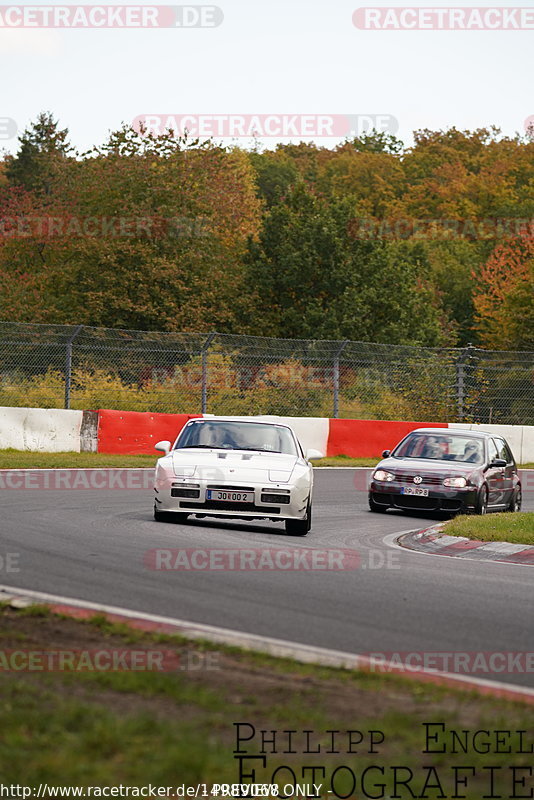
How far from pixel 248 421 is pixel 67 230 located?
48.0 meters

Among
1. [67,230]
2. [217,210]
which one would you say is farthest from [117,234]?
[217,210]

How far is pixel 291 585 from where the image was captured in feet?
34.3

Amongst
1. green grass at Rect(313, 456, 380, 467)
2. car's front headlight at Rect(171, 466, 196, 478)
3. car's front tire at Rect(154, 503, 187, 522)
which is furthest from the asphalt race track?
green grass at Rect(313, 456, 380, 467)

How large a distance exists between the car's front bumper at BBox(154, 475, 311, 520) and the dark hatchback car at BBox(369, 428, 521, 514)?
4.24 m

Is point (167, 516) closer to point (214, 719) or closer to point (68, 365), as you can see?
point (214, 719)

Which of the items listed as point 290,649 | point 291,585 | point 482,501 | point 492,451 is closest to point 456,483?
point 482,501

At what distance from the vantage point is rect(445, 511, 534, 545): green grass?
1541 centimetres

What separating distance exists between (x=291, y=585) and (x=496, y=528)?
6.28m

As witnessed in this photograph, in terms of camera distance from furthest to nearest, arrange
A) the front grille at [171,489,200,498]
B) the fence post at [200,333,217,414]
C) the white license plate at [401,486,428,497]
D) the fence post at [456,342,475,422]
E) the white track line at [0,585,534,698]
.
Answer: the fence post at [456,342,475,422] → the fence post at [200,333,217,414] → the white license plate at [401,486,428,497] → the front grille at [171,489,200,498] → the white track line at [0,585,534,698]

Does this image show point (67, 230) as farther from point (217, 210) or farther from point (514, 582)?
point (514, 582)

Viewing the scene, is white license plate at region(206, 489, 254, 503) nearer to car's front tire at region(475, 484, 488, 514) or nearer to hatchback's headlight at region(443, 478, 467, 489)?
hatchback's headlight at region(443, 478, 467, 489)

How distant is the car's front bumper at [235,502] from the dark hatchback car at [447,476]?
424 centimetres

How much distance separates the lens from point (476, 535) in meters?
15.6

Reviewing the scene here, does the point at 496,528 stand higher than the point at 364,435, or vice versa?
the point at 364,435
